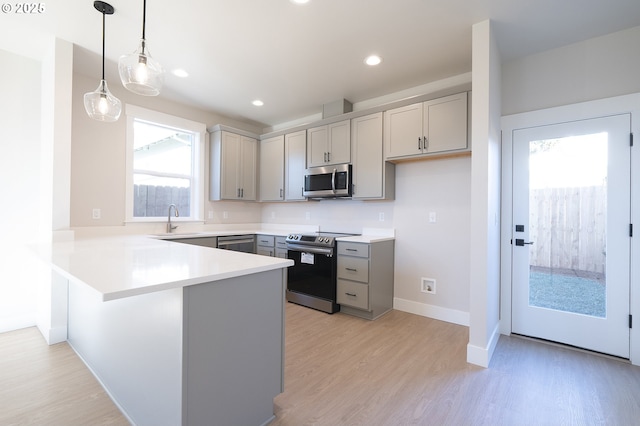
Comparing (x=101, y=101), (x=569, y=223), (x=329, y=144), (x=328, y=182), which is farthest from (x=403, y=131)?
(x=101, y=101)

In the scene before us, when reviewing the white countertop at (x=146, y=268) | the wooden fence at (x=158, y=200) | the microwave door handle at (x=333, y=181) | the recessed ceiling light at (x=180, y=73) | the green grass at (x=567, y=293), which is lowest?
the green grass at (x=567, y=293)

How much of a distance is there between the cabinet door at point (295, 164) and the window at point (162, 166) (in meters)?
1.26

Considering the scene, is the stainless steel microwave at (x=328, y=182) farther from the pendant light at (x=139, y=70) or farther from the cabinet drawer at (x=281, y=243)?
the pendant light at (x=139, y=70)

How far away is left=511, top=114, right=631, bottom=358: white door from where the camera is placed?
7.86 feet

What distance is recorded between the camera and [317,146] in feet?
13.1

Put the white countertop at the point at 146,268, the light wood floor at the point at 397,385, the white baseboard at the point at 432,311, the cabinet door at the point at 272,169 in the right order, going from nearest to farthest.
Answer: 1. the white countertop at the point at 146,268
2. the light wood floor at the point at 397,385
3. the white baseboard at the point at 432,311
4. the cabinet door at the point at 272,169

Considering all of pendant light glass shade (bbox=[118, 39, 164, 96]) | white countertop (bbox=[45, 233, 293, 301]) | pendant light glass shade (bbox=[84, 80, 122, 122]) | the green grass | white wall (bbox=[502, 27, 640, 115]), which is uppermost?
white wall (bbox=[502, 27, 640, 115])

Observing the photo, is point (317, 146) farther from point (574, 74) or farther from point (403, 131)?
point (574, 74)

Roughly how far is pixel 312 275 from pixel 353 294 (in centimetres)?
59

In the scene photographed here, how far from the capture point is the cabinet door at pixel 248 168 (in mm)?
4551

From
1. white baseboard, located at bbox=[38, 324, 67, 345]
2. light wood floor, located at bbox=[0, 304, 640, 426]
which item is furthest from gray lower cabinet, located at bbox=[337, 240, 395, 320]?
white baseboard, located at bbox=[38, 324, 67, 345]

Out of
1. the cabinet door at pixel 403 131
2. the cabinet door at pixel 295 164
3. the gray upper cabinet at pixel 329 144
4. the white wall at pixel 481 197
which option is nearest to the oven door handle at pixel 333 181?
the gray upper cabinet at pixel 329 144

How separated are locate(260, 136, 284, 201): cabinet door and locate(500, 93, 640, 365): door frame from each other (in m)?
2.90

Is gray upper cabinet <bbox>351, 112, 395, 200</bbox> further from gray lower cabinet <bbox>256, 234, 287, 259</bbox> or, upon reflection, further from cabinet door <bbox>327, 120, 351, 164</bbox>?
gray lower cabinet <bbox>256, 234, 287, 259</bbox>
